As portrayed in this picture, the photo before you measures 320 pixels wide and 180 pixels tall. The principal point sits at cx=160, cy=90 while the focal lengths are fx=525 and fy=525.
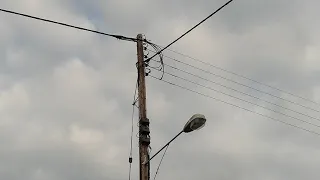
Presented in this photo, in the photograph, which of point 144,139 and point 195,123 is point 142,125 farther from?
point 195,123

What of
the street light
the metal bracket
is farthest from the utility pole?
the street light

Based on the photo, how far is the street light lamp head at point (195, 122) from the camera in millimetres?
10727

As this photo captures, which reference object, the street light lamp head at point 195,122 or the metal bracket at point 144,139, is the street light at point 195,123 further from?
the metal bracket at point 144,139

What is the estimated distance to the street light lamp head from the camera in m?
10.7

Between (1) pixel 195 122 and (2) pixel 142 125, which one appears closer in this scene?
(1) pixel 195 122

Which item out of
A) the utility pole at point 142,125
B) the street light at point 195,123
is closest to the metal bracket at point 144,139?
the utility pole at point 142,125

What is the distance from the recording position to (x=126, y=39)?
13.5 meters

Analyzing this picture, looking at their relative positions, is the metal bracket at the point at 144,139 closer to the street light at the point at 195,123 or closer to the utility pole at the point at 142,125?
the utility pole at the point at 142,125

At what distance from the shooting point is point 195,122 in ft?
35.3

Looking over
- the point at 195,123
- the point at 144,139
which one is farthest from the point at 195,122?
the point at 144,139

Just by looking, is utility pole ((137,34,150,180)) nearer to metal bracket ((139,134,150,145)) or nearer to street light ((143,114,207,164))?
metal bracket ((139,134,150,145))

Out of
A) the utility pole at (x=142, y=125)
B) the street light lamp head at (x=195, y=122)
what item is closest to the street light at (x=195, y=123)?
the street light lamp head at (x=195, y=122)

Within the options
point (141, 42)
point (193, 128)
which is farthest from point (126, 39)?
point (193, 128)

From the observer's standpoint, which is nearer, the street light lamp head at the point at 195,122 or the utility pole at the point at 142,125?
the street light lamp head at the point at 195,122
